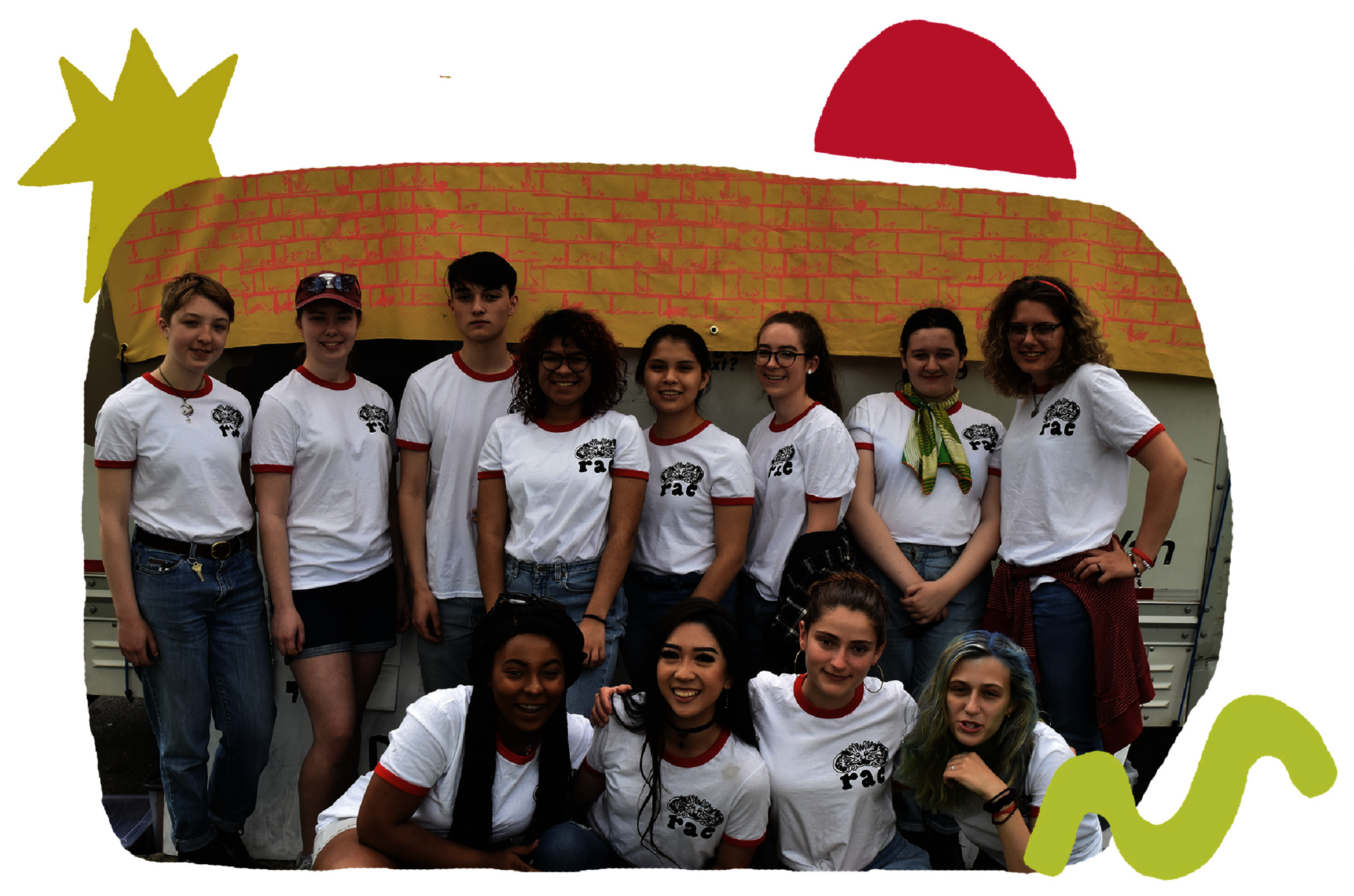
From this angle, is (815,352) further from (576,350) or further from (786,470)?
(576,350)

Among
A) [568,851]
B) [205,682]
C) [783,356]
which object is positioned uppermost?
[783,356]

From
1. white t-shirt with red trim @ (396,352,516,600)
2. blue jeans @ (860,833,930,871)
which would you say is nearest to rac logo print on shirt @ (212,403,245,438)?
white t-shirt with red trim @ (396,352,516,600)

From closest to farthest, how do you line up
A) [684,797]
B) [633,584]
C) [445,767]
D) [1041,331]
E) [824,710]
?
[445,767], [684,797], [824,710], [1041,331], [633,584]

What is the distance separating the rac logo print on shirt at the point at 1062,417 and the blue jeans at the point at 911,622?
0.52 meters

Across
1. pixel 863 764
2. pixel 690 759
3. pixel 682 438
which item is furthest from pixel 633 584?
pixel 863 764

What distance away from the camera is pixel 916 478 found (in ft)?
11.6

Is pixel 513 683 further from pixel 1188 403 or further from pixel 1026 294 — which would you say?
pixel 1188 403

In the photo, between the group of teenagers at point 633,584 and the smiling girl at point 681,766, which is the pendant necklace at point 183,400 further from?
the smiling girl at point 681,766

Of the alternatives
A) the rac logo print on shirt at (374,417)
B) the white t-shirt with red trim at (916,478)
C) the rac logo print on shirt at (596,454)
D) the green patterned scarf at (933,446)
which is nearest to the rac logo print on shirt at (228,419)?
the rac logo print on shirt at (374,417)

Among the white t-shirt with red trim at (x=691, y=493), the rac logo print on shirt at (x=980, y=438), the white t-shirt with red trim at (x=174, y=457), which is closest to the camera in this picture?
the white t-shirt with red trim at (x=174, y=457)

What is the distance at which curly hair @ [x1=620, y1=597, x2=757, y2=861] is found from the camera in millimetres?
2877

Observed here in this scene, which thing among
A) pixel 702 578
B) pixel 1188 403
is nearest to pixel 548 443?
pixel 702 578

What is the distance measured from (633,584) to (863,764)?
3.17 feet

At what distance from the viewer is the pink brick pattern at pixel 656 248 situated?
3.55 meters
